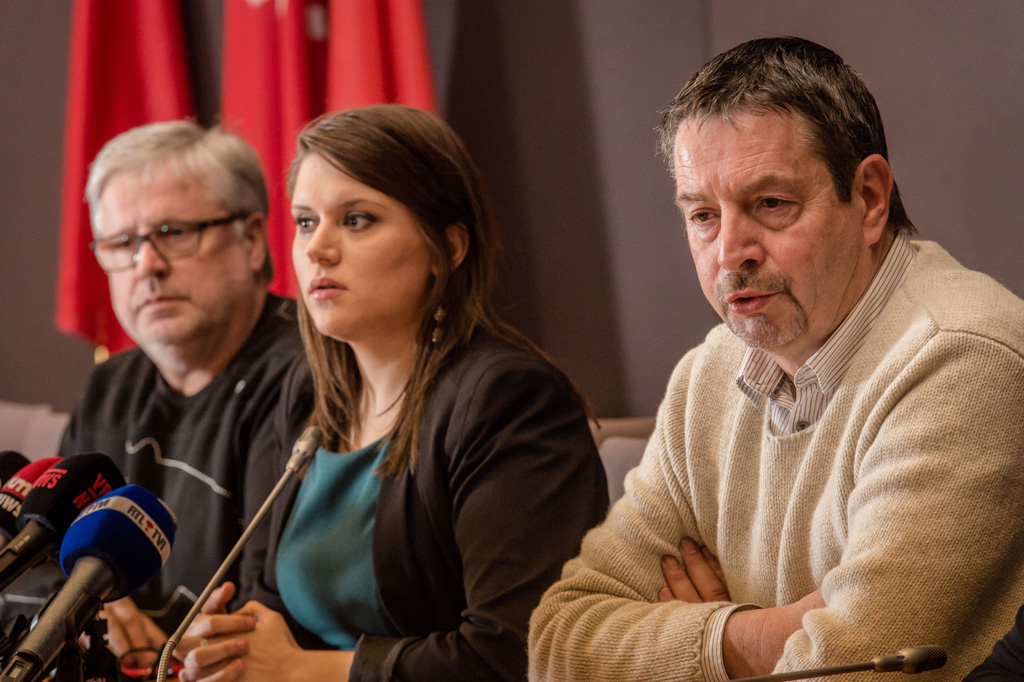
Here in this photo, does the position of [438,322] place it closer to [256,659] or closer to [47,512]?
[256,659]

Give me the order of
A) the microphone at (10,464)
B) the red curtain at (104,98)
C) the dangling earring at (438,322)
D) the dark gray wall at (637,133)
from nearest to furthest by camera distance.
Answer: the microphone at (10,464)
the dark gray wall at (637,133)
the dangling earring at (438,322)
the red curtain at (104,98)

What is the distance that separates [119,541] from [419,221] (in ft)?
2.72

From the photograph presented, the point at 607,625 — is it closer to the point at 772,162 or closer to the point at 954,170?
the point at 772,162

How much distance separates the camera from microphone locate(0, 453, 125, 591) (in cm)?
108

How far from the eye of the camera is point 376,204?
65.6 inches

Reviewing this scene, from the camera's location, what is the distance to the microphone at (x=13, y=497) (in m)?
1.20

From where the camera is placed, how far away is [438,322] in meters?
1.72

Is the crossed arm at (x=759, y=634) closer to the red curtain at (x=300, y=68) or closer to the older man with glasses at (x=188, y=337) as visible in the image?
the older man with glasses at (x=188, y=337)

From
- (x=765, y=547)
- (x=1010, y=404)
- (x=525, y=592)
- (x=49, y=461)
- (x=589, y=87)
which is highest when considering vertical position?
(x=589, y=87)

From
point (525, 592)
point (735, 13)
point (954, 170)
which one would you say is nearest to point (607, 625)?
point (525, 592)

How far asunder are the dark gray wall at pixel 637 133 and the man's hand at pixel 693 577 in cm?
63

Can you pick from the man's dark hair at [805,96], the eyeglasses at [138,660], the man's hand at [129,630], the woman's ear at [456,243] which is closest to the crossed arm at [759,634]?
the man's dark hair at [805,96]

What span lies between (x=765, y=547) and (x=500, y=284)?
1355mm

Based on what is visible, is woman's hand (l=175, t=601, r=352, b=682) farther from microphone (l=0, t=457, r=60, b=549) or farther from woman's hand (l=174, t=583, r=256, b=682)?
microphone (l=0, t=457, r=60, b=549)
